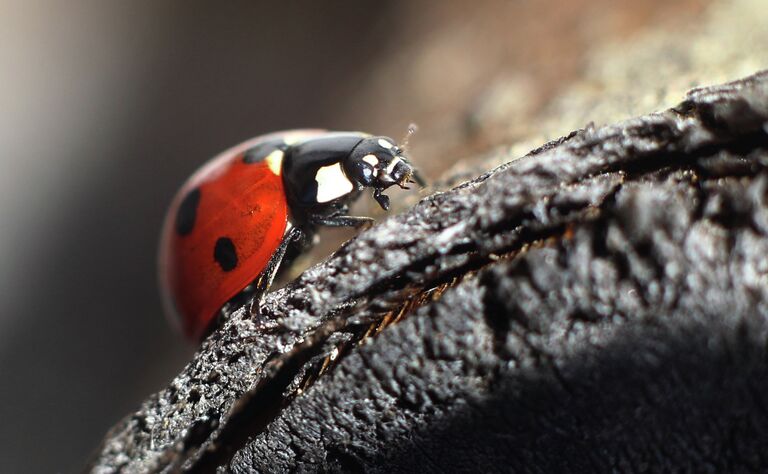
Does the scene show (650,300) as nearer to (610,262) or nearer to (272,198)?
(610,262)

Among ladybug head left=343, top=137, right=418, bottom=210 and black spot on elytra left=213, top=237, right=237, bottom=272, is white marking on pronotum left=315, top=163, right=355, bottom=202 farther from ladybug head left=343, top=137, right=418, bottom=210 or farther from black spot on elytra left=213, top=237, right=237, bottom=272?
black spot on elytra left=213, top=237, right=237, bottom=272

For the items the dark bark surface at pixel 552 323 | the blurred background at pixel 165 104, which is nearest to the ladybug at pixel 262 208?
the blurred background at pixel 165 104

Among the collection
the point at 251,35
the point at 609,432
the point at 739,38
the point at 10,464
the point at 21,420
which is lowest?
the point at 609,432

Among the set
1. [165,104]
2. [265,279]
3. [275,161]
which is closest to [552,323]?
[265,279]

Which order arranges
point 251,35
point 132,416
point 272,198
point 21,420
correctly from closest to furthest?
point 132,416, point 272,198, point 21,420, point 251,35

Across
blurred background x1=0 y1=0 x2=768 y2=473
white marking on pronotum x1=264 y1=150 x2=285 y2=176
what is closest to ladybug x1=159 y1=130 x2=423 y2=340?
white marking on pronotum x1=264 y1=150 x2=285 y2=176

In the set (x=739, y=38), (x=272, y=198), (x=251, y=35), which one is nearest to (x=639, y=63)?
(x=739, y=38)

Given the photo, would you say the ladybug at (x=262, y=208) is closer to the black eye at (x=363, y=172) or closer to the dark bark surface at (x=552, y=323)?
the black eye at (x=363, y=172)
